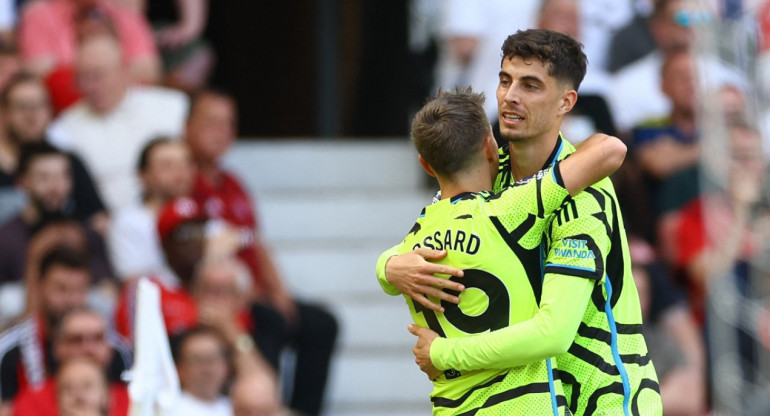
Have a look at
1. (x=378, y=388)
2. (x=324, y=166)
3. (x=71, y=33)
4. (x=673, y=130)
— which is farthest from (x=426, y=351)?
(x=324, y=166)

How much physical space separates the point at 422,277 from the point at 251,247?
447 cm

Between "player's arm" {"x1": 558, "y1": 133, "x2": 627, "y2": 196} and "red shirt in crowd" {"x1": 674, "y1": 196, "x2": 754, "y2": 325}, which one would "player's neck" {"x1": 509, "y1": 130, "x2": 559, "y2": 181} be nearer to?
"player's arm" {"x1": 558, "y1": 133, "x2": 627, "y2": 196}

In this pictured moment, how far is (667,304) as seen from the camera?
762 centimetres

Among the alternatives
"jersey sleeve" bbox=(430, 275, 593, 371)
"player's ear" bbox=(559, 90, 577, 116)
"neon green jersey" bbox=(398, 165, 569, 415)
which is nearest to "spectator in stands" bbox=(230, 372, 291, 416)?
"neon green jersey" bbox=(398, 165, 569, 415)

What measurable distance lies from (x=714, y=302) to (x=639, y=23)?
224 cm

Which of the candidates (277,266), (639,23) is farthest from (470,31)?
(277,266)

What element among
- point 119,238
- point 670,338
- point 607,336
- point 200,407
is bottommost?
point 200,407

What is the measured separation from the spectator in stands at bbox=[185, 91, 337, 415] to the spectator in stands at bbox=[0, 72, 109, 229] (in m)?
0.61

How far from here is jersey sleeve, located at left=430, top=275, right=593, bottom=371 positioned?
3.30 m

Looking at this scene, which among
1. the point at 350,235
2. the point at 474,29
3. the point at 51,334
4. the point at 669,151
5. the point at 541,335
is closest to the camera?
the point at 541,335

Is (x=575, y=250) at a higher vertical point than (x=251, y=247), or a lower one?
higher

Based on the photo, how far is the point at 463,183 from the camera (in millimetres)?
3508

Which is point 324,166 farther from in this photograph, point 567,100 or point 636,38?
point 567,100

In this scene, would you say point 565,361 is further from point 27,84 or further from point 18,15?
point 18,15
